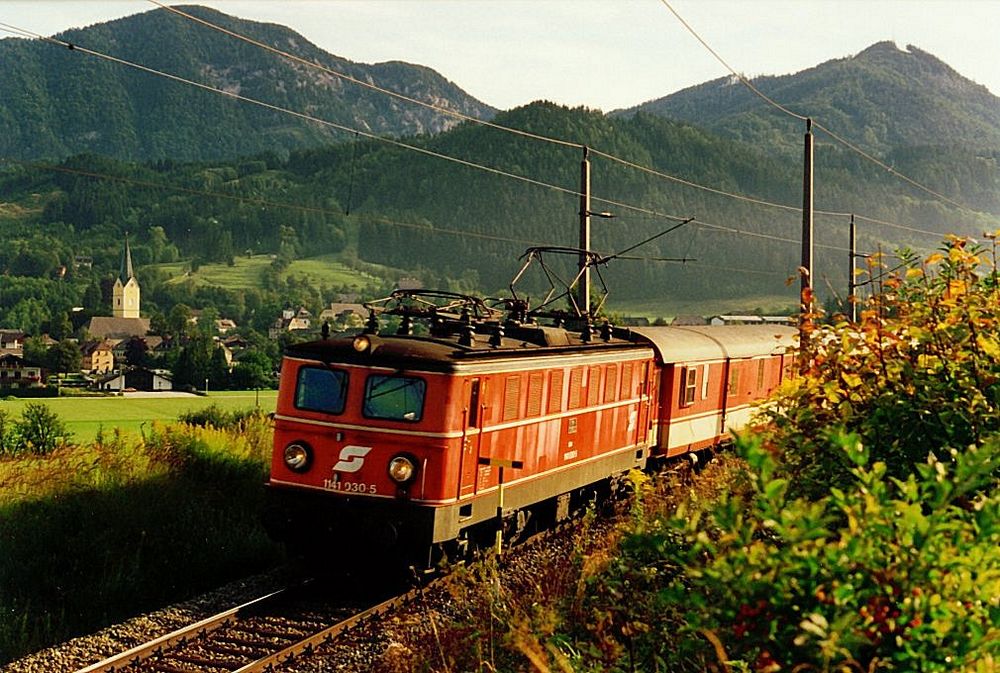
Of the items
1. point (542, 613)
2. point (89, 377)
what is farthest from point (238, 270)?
point (542, 613)

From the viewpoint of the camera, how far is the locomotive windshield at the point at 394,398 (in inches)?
527

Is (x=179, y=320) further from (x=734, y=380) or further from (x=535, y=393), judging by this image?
(x=535, y=393)

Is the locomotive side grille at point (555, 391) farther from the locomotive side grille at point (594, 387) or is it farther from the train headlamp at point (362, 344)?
the train headlamp at point (362, 344)

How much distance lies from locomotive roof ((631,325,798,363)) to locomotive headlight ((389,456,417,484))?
7418 millimetres

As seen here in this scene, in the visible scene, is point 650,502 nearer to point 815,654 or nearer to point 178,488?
point 178,488

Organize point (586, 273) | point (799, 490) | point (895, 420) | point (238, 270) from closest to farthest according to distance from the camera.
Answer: point (895, 420) < point (799, 490) < point (586, 273) < point (238, 270)

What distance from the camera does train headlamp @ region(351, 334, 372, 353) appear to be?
13.6 metres

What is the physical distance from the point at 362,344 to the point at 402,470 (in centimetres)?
157

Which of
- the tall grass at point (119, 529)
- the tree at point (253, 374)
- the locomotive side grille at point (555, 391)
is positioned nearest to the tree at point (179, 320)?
the tree at point (253, 374)

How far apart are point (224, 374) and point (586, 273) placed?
29.2 meters

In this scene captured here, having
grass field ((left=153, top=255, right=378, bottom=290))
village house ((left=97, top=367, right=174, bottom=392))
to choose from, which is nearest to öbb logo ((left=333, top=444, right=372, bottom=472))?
village house ((left=97, top=367, right=174, bottom=392))

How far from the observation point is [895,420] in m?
6.95

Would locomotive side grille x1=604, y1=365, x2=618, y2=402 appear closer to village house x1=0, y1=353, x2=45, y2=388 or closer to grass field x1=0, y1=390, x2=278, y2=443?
grass field x1=0, y1=390, x2=278, y2=443

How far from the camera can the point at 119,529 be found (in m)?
14.9
